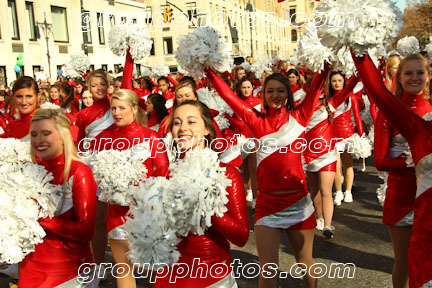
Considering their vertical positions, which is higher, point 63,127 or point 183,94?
point 183,94

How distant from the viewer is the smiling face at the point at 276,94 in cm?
386

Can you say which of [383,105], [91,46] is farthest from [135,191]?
[91,46]

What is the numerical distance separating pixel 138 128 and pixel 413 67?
2.30 metres

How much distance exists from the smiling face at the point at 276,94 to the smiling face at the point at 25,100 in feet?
7.88

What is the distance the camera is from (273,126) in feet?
12.7

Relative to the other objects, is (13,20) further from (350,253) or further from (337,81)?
(350,253)

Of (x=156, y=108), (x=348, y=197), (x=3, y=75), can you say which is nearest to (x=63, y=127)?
(x=156, y=108)

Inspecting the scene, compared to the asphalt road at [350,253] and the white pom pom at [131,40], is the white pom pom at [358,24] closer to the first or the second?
the asphalt road at [350,253]

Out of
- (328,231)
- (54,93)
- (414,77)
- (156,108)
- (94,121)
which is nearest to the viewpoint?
(414,77)

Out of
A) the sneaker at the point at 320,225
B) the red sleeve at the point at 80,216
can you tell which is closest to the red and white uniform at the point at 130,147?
the red sleeve at the point at 80,216

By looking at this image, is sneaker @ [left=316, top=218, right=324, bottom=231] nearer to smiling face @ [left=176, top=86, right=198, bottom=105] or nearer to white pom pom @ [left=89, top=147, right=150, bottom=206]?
smiling face @ [left=176, top=86, right=198, bottom=105]

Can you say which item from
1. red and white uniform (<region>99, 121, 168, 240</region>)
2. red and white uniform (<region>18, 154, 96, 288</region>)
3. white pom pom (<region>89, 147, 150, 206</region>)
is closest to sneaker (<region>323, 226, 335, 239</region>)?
red and white uniform (<region>99, 121, 168, 240</region>)

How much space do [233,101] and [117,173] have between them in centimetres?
110

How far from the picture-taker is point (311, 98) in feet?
12.6
